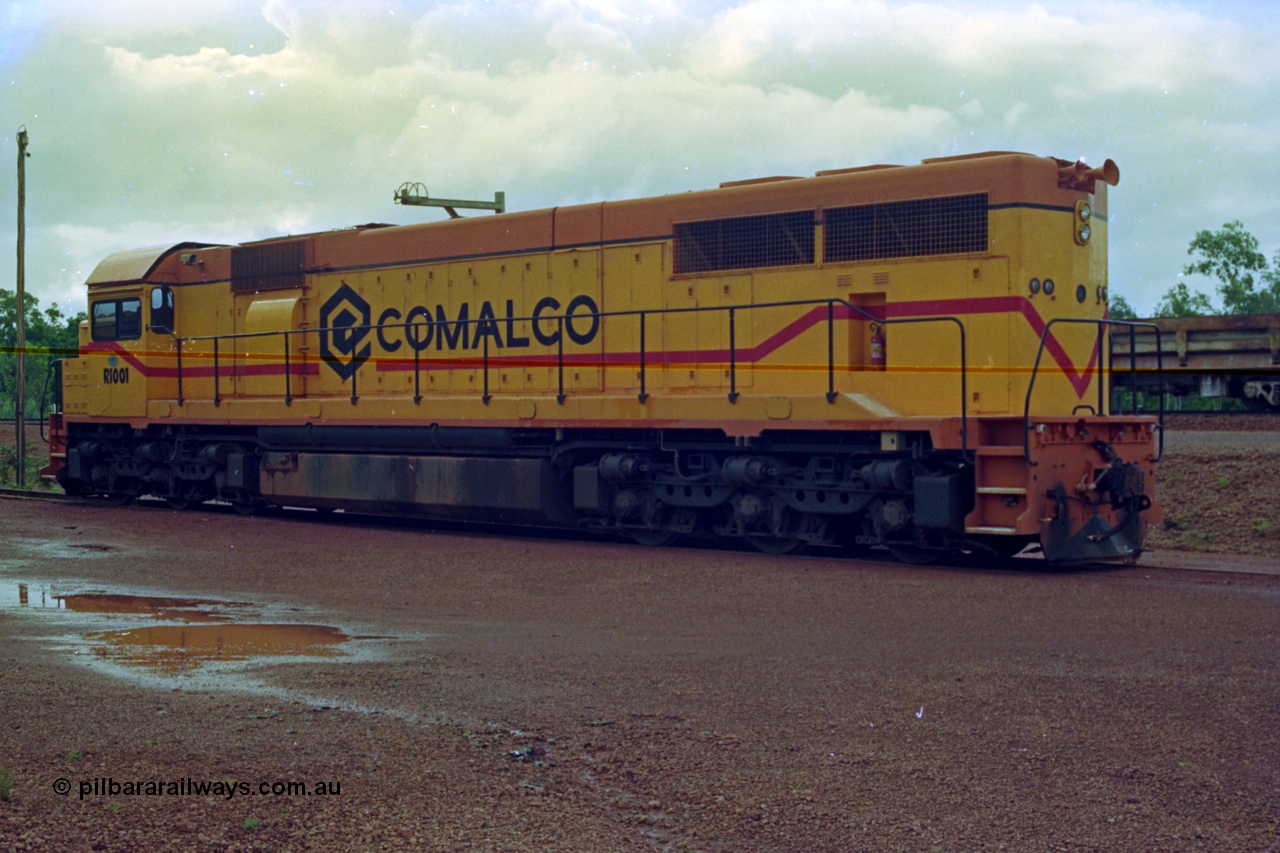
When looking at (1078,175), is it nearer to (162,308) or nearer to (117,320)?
(162,308)

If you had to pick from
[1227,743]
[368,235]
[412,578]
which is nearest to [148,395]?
[368,235]

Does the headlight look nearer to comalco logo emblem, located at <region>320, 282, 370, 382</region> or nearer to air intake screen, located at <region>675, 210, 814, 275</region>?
air intake screen, located at <region>675, 210, 814, 275</region>

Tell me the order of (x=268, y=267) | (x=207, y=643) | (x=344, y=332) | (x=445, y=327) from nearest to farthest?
1. (x=207, y=643)
2. (x=445, y=327)
3. (x=344, y=332)
4. (x=268, y=267)

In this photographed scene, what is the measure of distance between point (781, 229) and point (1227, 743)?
802 centimetres

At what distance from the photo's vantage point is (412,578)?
10820 millimetres

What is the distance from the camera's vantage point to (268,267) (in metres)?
17.5

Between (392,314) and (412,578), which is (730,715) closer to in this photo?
(412,578)

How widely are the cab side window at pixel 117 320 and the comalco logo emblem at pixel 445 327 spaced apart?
3.64 meters

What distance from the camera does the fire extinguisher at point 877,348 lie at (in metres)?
12.1

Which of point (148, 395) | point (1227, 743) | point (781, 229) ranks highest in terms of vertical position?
point (781, 229)

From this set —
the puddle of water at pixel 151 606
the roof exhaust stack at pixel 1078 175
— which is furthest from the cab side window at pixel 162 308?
the roof exhaust stack at pixel 1078 175

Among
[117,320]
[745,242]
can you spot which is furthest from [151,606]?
[117,320]

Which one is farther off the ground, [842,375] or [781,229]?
[781,229]

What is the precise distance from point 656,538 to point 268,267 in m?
7.61
